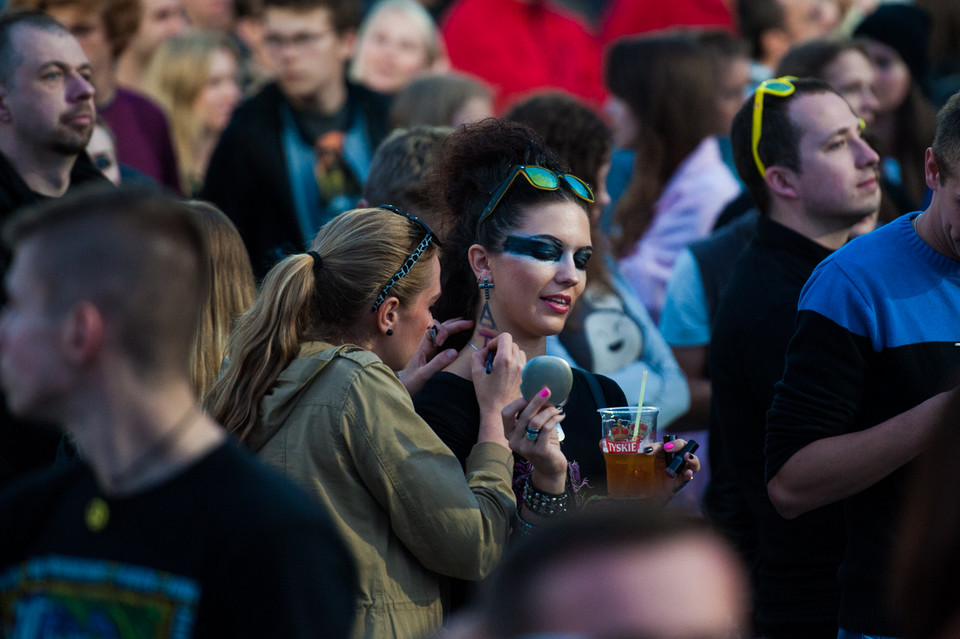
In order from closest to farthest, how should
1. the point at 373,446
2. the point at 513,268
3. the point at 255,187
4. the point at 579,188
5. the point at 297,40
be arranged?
the point at 373,446 → the point at 513,268 → the point at 579,188 → the point at 255,187 → the point at 297,40

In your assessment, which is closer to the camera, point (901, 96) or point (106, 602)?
point (106, 602)

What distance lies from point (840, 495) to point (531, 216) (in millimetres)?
1188

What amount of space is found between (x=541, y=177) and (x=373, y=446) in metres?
1.06

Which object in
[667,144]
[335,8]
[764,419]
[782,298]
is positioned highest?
[335,8]

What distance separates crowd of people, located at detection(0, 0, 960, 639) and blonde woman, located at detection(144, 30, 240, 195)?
0.12ft

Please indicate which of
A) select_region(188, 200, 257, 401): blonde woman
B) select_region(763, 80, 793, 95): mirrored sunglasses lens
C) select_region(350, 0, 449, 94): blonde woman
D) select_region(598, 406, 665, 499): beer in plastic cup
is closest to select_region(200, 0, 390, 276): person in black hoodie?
select_region(350, 0, 449, 94): blonde woman

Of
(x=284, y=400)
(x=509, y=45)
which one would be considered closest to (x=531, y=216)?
(x=284, y=400)

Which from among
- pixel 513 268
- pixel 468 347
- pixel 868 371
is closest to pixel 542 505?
pixel 468 347

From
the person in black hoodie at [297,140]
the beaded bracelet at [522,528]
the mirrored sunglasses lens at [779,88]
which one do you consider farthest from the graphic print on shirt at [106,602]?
the person in black hoodie at [297,140]

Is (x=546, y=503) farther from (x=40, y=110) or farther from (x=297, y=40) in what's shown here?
(x=297, y=40)

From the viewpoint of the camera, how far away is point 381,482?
109 inches

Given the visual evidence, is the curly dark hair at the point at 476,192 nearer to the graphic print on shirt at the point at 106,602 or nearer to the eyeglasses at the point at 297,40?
the graphic print on shirt at the point at 106,602

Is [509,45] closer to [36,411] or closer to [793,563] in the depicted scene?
[793,563]

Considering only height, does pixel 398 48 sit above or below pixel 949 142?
below
